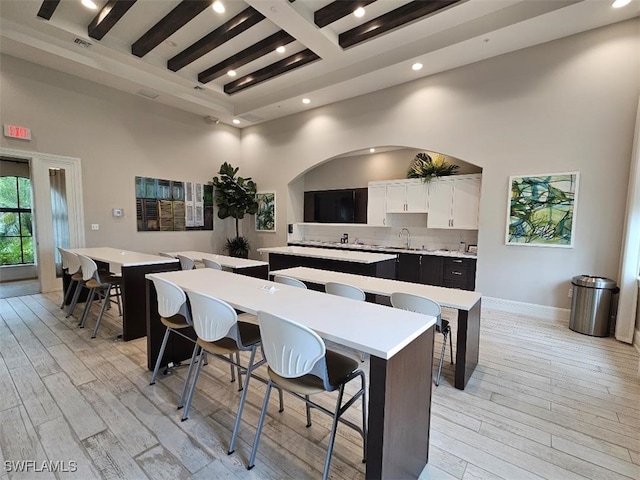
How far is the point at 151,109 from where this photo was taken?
6.30 metres

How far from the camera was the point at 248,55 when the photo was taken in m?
5.04

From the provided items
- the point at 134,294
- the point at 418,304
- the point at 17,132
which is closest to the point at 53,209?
the point at 17,132

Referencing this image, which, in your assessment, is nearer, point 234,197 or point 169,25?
point 169,25

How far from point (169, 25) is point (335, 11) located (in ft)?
7.70

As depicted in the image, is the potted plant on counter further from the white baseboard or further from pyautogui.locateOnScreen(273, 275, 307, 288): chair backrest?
the white baseboard

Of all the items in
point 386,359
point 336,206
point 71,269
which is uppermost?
point 336,206

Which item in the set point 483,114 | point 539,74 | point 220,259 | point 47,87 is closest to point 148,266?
point 220,259

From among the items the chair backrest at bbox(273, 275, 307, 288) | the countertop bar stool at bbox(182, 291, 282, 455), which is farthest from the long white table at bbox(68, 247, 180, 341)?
the countertop bar stool at bbox(182, 291, 282, 455)

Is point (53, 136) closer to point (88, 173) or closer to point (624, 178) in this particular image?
point (88, 173)

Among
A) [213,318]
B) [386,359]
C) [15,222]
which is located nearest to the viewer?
[386,359]

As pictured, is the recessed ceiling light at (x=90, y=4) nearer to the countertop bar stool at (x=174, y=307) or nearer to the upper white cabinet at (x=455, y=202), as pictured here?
the countertop bar stool at (x=174, y=307)

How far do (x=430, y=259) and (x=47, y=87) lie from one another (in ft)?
23.7

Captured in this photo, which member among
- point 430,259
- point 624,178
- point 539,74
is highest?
point 539,74

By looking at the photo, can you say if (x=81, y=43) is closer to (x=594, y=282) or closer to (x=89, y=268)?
(x=89, y=268)
